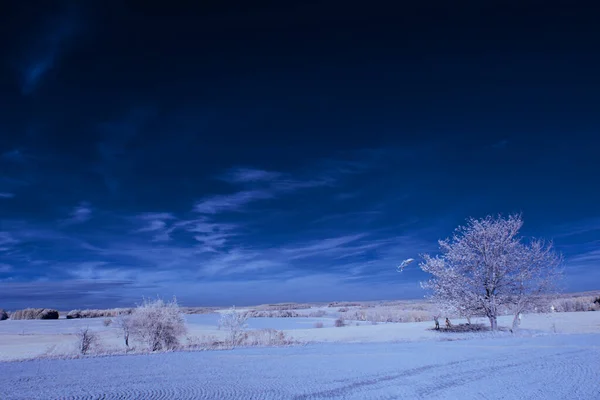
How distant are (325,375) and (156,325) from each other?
15.0 meters

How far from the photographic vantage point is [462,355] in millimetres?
15477

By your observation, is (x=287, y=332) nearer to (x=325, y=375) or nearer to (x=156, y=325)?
(x=156, y=325)

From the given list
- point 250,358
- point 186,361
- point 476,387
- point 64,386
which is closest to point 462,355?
point 476,387

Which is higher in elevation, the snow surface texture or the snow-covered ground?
the snow-covered ground

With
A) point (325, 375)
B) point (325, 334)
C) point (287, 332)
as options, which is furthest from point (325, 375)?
Result: point (287, 332)

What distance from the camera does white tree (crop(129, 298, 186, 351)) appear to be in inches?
948

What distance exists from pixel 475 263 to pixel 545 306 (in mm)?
5173

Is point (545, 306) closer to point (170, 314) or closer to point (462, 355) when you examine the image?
point (462, 355)

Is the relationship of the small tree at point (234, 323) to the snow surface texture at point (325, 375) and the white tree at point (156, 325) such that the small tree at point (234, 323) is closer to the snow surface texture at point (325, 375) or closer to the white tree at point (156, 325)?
the white tree at point (156, 325)

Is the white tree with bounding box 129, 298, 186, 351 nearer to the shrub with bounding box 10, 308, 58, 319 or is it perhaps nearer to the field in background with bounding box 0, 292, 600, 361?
the field in background with bounding box 0, 292, 600, 361

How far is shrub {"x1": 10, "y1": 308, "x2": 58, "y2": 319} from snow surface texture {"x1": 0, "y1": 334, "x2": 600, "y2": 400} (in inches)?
2938

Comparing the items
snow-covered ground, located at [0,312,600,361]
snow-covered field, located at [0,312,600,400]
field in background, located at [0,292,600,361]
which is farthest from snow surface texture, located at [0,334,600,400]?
snow-covered ground, located at [0,312,600,361]

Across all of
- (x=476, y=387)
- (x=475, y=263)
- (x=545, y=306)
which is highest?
(x=475, y=263)

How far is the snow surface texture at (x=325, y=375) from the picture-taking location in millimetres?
9336
